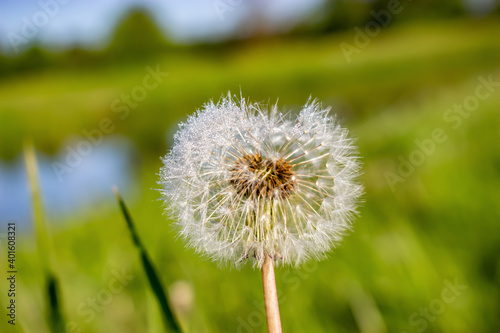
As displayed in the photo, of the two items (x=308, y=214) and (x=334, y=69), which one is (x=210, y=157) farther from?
(x=334, y=69)

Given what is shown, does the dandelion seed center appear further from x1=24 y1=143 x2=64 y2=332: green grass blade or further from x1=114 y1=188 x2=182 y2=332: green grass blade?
x1=24 y1=143 x2=64 y2=332: green grass blade

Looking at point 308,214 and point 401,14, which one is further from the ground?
point 401,14

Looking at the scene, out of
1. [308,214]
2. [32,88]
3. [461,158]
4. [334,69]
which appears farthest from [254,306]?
[32,88]

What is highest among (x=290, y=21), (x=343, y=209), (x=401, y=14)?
(x=290, y=21)

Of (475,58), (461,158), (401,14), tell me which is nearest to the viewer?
(461,158)
